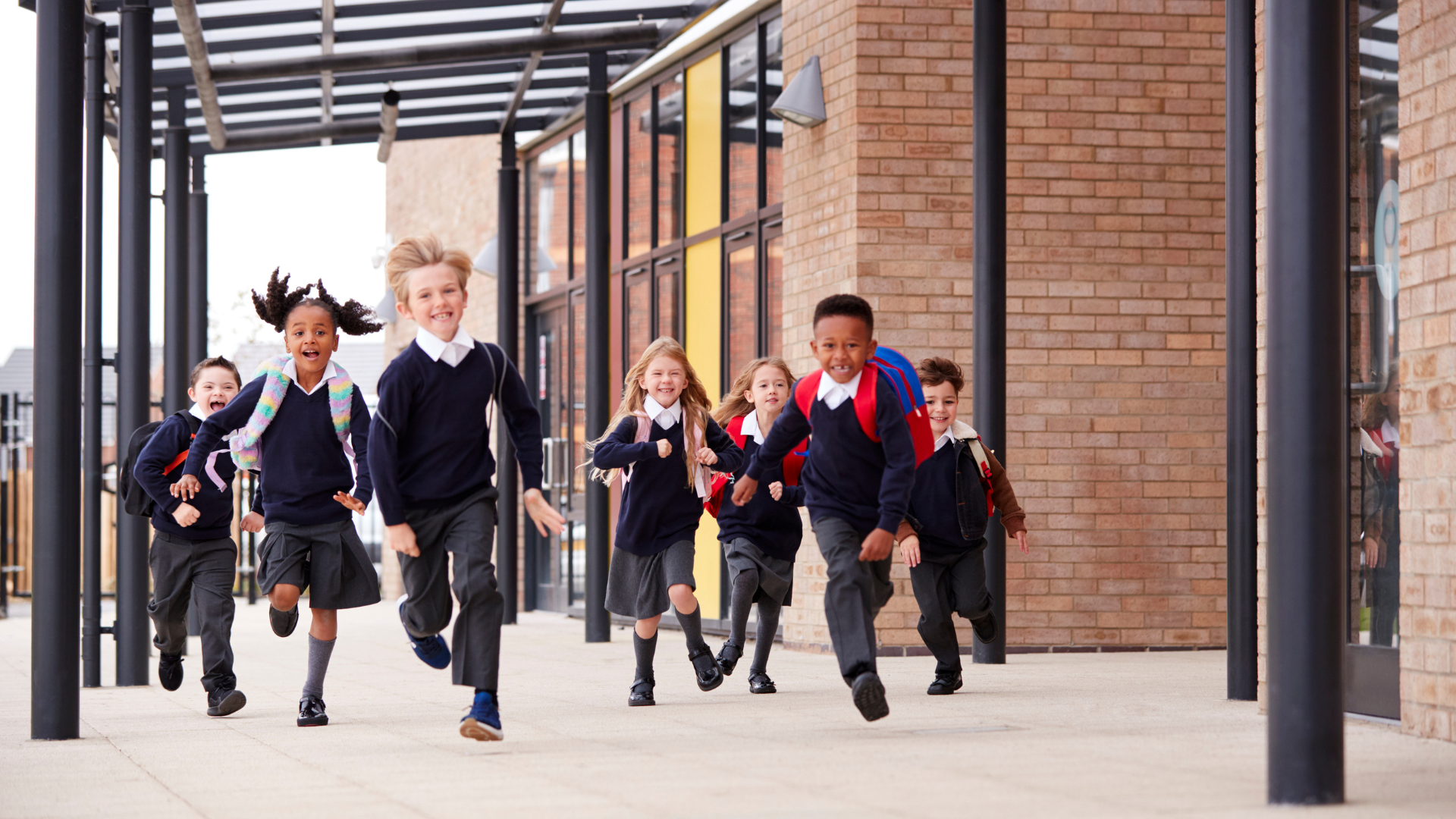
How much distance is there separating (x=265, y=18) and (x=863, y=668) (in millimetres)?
7386

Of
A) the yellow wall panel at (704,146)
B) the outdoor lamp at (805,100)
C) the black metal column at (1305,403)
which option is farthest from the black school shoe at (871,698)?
the yellow wall panel at (704,146)

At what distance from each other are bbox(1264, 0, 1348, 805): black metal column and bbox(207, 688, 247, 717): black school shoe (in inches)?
178

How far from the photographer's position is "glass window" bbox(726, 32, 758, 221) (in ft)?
41.4

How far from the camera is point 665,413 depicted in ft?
24.8

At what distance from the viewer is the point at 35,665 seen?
6.28 m

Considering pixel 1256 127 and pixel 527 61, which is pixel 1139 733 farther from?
pixel 527 61

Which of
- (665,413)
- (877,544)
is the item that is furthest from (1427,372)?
(665,413)

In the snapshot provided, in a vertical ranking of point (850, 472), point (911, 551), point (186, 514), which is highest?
point (850, 472)

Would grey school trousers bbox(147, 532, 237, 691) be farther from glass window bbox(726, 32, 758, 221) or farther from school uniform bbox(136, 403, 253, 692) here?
glass window bbox(726, 32, 758, 221)

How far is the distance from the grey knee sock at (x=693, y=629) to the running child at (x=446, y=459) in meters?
1.85

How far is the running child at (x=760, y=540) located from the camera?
8.05m

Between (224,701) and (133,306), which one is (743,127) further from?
(224,701)

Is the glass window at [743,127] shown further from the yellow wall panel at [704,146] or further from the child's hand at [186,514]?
the child's hand at [186,514]

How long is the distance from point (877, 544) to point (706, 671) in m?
2.05
